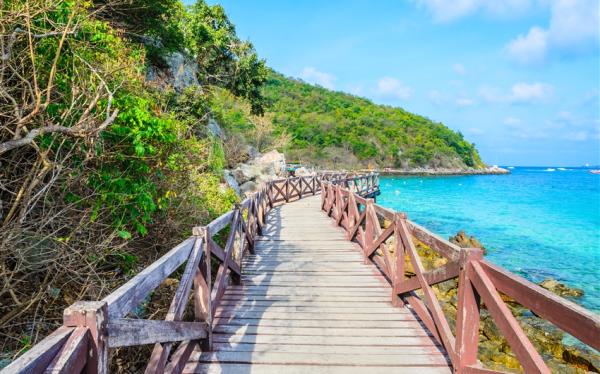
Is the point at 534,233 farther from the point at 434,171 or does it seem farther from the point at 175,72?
the point at 434,171

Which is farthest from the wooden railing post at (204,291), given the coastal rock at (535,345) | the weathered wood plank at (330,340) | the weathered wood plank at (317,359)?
the coastal rock at (535,345)

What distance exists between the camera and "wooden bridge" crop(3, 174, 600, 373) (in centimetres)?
159

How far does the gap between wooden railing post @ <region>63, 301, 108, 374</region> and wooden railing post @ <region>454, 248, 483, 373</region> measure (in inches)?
99.0

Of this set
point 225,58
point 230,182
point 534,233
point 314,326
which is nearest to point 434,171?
point 534,233

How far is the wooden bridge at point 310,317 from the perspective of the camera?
1590 mm

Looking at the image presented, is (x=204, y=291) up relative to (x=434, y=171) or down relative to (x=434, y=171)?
down

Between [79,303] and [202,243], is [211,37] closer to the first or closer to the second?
[202,243]

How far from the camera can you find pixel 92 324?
4.58 ft

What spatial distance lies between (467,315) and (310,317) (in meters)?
1.87

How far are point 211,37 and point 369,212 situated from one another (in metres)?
14.7

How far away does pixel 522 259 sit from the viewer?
15.9m

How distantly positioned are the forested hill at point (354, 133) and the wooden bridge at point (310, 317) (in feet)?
191

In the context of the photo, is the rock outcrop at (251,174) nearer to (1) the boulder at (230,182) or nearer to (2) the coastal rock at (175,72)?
(1) the boulder at (230,182)

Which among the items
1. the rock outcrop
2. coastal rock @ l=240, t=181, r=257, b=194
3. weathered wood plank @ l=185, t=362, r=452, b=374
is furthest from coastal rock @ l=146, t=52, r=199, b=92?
weathered wood plank @ l=185, t=362, r=452, b=374
